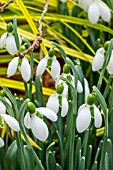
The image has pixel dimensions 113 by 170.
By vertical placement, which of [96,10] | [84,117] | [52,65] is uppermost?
[96,10]

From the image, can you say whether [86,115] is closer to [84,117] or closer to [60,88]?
[84,117]

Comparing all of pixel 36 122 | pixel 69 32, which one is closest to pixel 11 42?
pixel 36 122

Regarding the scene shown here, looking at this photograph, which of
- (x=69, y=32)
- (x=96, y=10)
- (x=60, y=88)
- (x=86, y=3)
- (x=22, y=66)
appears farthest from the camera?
(x=69, y=32)

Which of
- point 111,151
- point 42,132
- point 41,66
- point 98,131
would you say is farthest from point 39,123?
point 98,131

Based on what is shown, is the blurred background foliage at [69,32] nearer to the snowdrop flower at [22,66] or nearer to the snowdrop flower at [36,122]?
the snowdrop flower at [22,66]

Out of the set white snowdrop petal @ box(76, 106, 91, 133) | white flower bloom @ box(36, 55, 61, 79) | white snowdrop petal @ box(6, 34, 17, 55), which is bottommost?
white snowdrop petal @ box(76, 106, 91, 133)

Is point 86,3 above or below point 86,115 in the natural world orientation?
above

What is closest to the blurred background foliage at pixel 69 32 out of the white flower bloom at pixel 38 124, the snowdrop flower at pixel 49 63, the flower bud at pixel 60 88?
the snowdrop flower at pixel 49 63

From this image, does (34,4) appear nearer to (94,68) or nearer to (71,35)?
(71,35)

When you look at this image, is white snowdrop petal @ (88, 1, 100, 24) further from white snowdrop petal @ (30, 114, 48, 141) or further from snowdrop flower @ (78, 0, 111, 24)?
white snowdrop petal @ (30, 114, 48, 141)

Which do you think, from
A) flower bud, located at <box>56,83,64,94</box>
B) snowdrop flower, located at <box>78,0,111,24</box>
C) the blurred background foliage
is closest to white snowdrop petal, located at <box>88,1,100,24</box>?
snowdrop flower, located at <box>78,0,111,24</box>

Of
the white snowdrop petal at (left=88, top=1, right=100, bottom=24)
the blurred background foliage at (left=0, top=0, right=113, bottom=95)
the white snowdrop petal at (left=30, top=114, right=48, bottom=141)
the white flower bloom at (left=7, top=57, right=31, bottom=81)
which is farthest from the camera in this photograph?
the blurred background foliage at (left=0, top=0, right=113, bottom=95)
